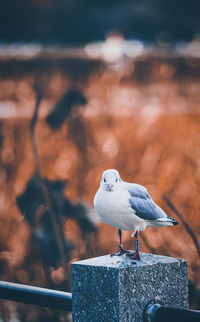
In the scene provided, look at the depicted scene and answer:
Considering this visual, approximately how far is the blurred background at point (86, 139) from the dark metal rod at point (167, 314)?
11.8ft

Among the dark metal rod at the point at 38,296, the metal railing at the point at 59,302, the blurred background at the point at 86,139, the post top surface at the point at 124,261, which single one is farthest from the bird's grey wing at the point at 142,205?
the blurred background at the point at 86,139

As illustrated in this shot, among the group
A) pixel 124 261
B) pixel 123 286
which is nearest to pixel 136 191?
pixel 124 261

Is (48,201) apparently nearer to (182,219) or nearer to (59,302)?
(182,219)

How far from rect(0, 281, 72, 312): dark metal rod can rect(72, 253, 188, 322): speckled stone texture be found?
0.22 metres

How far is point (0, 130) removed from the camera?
536 cm

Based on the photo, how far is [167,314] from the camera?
150 centimetres

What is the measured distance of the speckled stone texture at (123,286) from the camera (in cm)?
152

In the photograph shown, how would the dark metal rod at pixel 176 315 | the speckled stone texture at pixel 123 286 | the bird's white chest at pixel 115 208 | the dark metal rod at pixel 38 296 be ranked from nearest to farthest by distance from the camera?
A: 1. the dark metal rod at pixel 176 315
2. the speckled stone texture at pixel 123 286
3. the bird's white chest at pixel 115 208
4. the dark metal rod at pixel 38 296

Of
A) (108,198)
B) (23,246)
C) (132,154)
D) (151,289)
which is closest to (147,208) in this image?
(108,198)

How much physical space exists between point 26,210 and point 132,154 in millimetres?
1597

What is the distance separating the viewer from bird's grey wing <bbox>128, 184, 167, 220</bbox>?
1.70 meters

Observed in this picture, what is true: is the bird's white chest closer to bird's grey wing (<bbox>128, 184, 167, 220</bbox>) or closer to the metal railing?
bird's grey wing (<bbox>128, 184, 167, 220</bbox>)

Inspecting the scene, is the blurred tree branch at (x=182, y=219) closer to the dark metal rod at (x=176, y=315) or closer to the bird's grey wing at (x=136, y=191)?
the bird's grey wing at (x=136, y=191)

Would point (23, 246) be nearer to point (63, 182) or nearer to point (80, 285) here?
point (63, 182)
